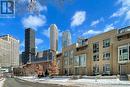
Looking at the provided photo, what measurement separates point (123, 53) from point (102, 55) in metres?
10.4

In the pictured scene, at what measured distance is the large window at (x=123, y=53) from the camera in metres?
56.1

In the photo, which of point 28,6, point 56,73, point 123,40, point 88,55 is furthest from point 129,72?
point 28,6

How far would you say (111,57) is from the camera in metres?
62.2

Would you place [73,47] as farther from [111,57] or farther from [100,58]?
[111,57]

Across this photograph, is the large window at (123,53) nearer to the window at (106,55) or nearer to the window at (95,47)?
the window at (106,55)

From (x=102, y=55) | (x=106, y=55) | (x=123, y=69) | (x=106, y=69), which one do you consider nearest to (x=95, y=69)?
(x=102, y=55)

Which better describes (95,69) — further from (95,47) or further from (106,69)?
(106,69)

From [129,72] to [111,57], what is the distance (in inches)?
324

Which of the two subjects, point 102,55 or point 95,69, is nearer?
point 102,55

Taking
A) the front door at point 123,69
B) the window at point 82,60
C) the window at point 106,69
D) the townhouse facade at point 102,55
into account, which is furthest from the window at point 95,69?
the front door at point 123,69

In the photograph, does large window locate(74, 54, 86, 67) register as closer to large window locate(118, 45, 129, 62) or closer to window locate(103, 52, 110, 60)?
window locate(103, 52, 110, 60)

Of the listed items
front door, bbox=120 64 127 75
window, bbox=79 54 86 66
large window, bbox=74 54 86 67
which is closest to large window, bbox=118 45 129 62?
front door, bbox=120 64 127 75

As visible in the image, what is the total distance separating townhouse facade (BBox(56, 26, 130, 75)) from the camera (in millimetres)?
57312

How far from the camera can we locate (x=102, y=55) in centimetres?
6694
